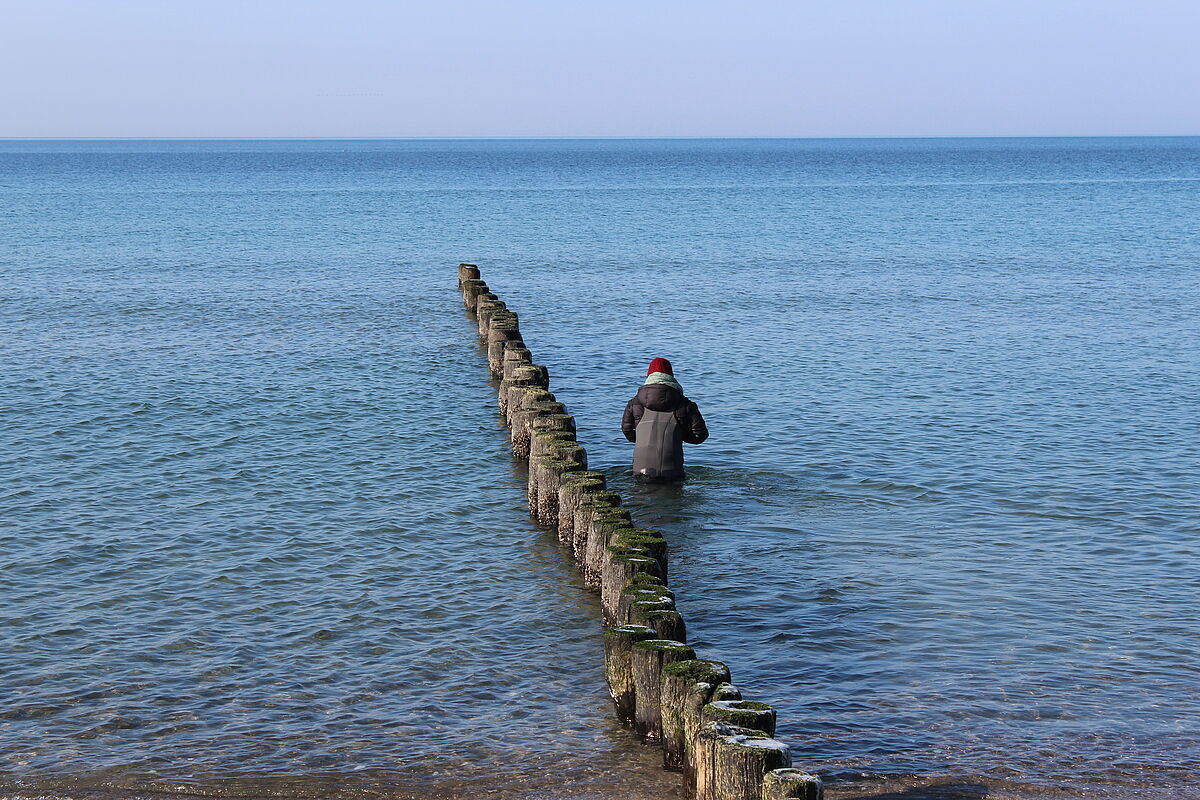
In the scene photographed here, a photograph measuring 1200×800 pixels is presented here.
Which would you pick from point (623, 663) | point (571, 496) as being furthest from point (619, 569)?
point (571, 496)

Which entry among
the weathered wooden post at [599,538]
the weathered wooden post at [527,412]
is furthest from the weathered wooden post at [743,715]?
the weathered wooden post at [527,412]

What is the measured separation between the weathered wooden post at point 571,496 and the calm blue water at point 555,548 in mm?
521

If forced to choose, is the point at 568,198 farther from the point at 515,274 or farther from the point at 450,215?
the point at 515,274

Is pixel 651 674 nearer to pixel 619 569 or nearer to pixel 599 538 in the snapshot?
pixel 619 569

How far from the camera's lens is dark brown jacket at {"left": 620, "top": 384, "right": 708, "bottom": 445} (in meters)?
16.1

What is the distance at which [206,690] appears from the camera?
11.1m

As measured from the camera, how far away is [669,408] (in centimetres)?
1631

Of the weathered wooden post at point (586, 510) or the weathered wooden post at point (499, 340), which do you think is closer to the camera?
the weathered wooden post at point (586, 510)

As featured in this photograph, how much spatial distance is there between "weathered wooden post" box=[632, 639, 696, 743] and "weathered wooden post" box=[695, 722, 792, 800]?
1.24m

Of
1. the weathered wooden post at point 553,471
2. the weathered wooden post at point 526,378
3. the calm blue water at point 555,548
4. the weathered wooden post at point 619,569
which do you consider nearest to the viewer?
the calm blue water at point 555,548

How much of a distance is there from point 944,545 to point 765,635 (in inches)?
148

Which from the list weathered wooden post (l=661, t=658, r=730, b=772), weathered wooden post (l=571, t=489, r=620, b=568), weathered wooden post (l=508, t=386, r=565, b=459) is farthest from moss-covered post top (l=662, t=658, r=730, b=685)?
weathered wooden post (l=508, t=386, r=565, b=459)

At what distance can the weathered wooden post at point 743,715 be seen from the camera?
27.2 feet

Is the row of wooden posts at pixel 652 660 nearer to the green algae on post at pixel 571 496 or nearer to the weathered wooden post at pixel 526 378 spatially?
the green algae on post at pixel 571 496
